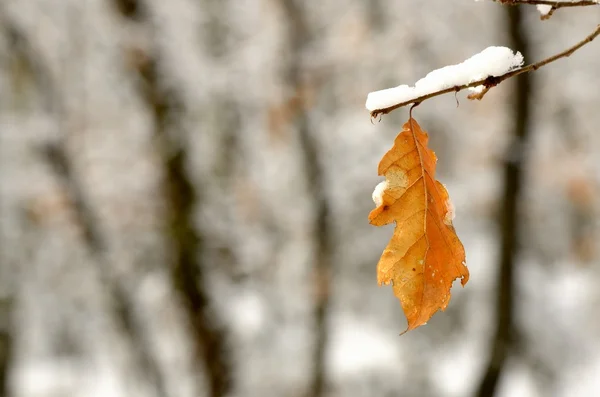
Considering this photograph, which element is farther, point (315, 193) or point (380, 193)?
point (315, 193)

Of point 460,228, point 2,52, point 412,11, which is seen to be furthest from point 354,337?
point 2,52

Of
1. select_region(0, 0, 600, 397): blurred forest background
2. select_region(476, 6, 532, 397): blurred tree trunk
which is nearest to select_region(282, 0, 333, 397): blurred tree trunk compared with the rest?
select_region(0, 0, 600, 397): blurred forest background

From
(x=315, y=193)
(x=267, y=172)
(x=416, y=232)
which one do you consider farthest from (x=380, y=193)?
(x=267, y=172)

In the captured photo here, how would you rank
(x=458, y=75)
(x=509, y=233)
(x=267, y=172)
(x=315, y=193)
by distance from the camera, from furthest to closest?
1. (x=267, y=172)
2. (x=315, y=193)
3. (x=509, y=233)
4. (x=458, y=75)

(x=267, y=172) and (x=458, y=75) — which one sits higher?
(x=267, y=172)

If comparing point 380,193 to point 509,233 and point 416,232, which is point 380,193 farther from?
point 509,233

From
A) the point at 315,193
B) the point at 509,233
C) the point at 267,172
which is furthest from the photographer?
the point at 267,172
